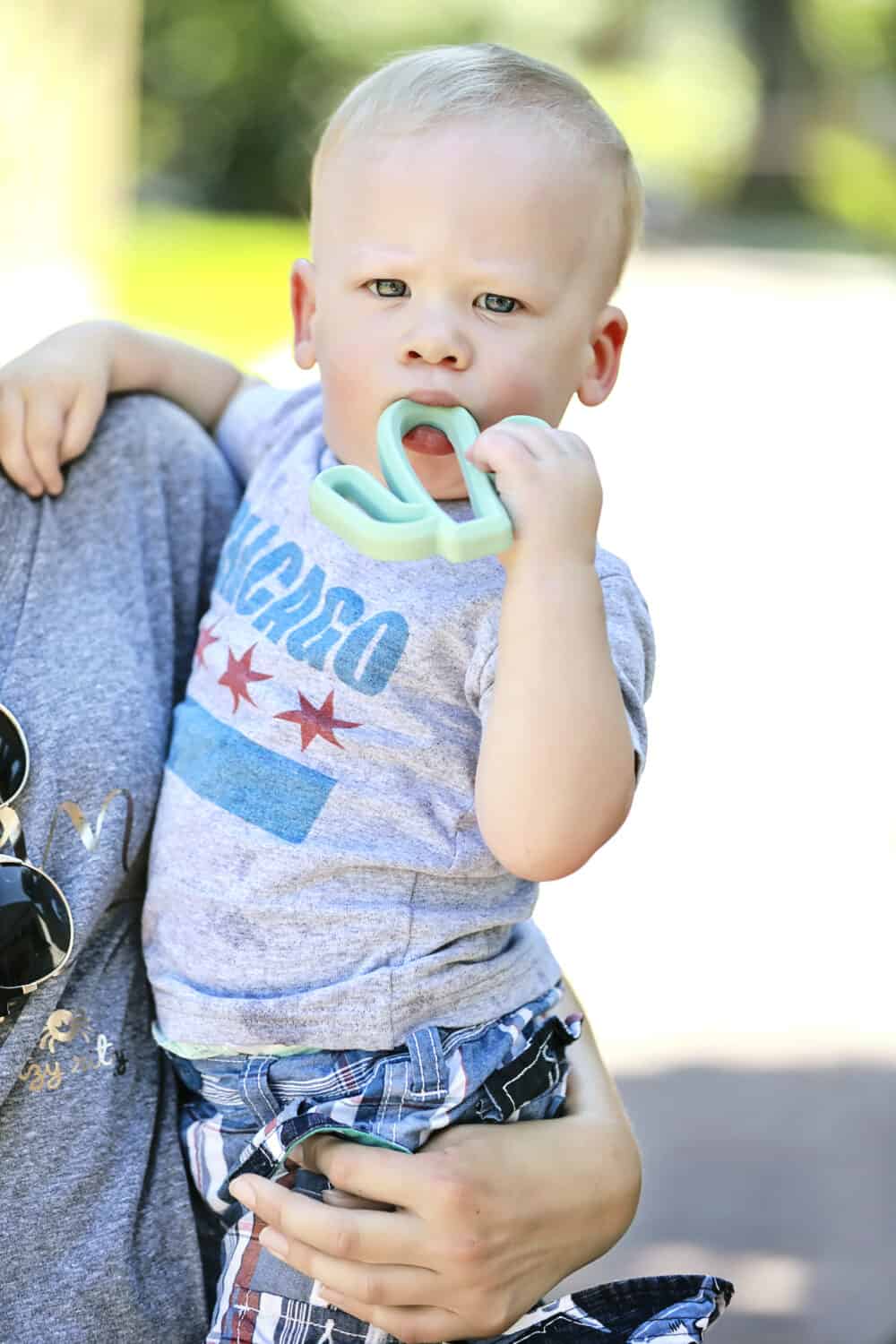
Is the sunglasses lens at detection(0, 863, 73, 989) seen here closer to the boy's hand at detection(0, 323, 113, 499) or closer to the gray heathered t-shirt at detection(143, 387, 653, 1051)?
the gray heathered t-shirt at detection(143, 387, 653, 1051)

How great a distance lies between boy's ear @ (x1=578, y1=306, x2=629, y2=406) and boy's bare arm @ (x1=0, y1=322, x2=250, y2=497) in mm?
504

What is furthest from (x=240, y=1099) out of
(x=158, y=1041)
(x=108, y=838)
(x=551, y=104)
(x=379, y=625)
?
(x=551, y=104)

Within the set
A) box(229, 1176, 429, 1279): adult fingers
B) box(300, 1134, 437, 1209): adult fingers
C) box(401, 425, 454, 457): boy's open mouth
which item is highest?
box(401, 425, 454, 457): boy's open mouth

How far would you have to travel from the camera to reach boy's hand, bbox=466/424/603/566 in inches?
55.4

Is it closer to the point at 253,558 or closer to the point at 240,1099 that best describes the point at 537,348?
the point at 253,558

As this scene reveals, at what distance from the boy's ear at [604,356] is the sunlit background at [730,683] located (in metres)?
0.45

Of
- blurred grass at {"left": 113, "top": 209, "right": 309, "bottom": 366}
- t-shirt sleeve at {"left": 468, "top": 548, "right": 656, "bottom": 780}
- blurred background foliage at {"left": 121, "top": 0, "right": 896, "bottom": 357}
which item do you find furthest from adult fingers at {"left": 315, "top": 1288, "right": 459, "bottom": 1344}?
blurred background foliage at {"left": 121, "top": 0, "right": 896, "bottom": 357}

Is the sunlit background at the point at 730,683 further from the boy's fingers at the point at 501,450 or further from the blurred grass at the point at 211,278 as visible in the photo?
the boy's fingers at the point at 501,450

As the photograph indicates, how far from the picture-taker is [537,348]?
1.58 metres

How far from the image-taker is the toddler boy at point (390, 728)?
1546 mm

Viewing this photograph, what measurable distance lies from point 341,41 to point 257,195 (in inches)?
88.8

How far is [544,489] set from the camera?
1414 mm

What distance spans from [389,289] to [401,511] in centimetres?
32

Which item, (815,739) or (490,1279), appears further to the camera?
(815,739)
